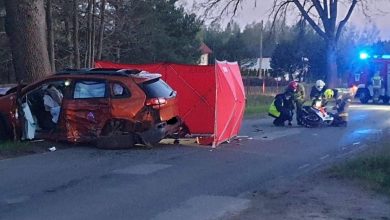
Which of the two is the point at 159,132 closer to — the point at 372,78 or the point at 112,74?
the point at 112,74

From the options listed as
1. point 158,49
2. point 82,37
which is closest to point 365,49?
point 158,49

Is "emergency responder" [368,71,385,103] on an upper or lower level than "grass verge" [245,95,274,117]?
upper

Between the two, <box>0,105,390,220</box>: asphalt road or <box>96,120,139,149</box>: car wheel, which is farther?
<box>96,120,139,149</box>: car wheel

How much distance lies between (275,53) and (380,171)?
202 ft

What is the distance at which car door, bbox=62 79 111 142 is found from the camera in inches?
587

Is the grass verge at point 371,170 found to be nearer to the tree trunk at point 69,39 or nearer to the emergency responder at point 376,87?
the tree trunk at point 69,39

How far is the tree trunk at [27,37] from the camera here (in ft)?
56.9

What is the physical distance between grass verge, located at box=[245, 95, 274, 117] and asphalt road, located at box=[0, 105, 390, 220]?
11852 millimetres

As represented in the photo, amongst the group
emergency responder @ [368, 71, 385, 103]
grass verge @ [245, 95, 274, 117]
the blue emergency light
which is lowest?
grass verge @ [245, 95, 274, 117]

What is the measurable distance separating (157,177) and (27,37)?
7680 millimetres

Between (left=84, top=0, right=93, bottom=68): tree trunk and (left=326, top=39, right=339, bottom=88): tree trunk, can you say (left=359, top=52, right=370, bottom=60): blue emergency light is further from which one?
(left=84, top=0, right=93, bottom=68): tree trunk

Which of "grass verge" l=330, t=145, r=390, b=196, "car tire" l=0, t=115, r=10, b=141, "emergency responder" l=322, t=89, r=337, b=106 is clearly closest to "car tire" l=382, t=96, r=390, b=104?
"emergency responder" l=322, t=89, r=337, b=106

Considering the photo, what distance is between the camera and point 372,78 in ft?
143

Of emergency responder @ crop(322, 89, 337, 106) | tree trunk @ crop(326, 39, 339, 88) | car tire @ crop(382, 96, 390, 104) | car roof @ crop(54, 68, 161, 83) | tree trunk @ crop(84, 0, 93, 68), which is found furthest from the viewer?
tree trunk @ crop(326, 39, 339, 88)
